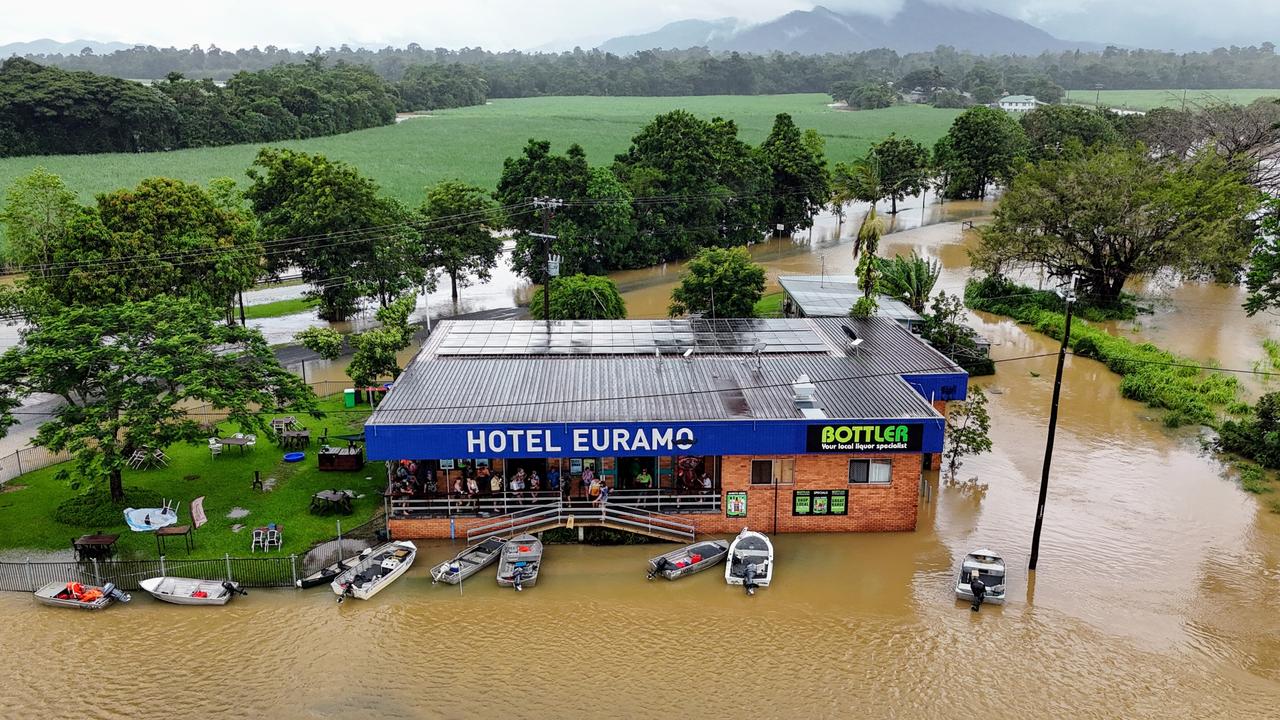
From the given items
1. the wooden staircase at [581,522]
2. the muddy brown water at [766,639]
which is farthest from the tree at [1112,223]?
the wooden staircase at [581,522]

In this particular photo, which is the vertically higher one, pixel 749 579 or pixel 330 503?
pixel 330 503

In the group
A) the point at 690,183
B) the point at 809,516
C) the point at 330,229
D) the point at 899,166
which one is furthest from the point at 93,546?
the point at 899,166

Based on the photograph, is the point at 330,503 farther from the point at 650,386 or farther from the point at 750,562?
the point at 750,562

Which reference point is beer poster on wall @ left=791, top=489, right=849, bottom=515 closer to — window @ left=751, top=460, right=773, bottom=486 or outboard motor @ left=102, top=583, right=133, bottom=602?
window @ left=751, top=460, right=773, bottom=486

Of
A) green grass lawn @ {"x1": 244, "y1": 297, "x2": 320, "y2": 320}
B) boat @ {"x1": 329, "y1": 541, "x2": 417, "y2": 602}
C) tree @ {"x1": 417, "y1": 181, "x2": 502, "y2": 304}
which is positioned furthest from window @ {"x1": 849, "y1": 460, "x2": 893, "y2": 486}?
green grass lawn @ {"x1": 244, "y1": 297, "x2": 320, "y2": 320}

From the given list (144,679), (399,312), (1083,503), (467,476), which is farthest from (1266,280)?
(144,679)

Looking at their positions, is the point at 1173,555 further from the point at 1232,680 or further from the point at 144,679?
the point at 144,679
